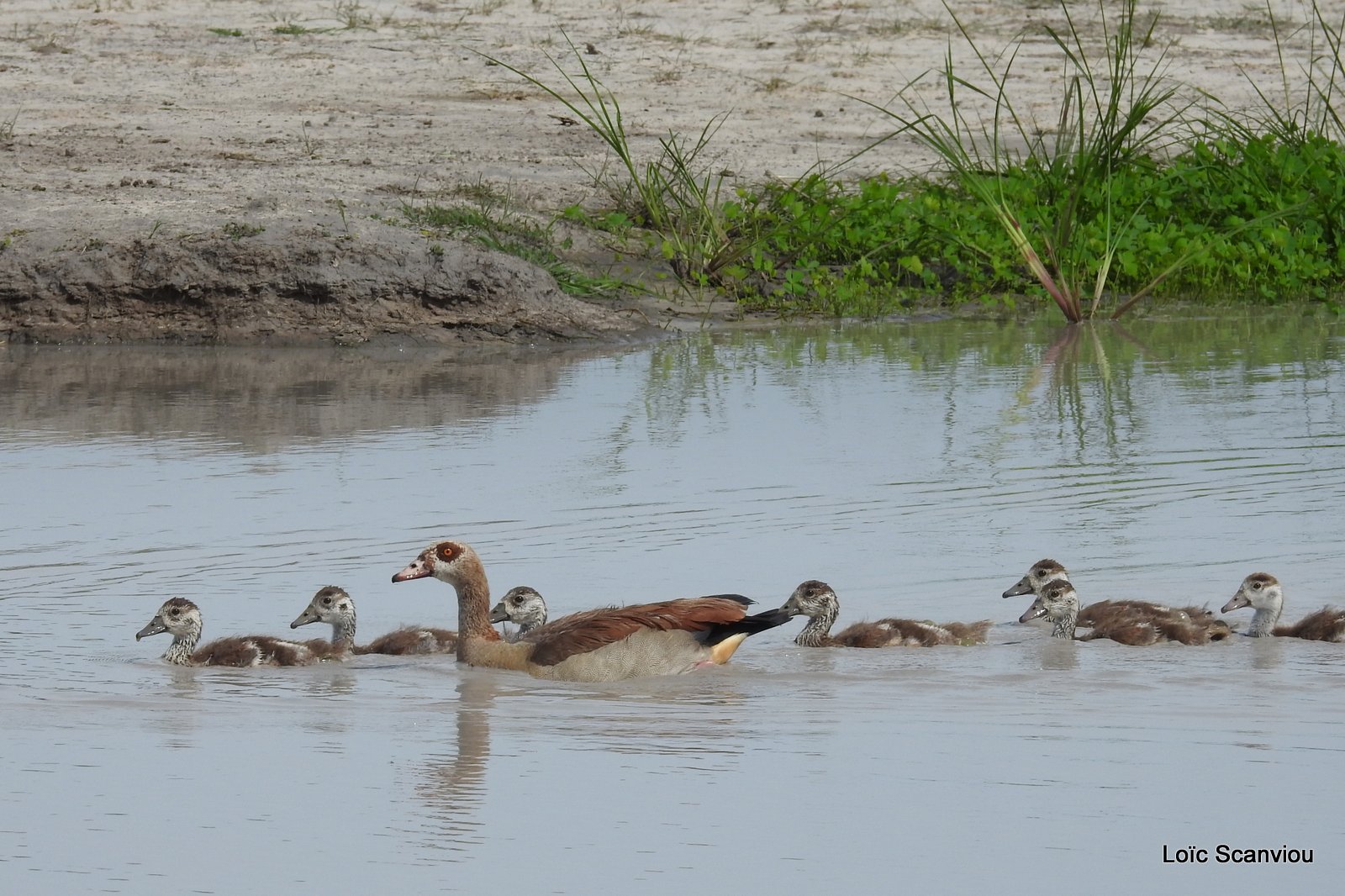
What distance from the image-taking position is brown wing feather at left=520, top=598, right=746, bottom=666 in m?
7.17

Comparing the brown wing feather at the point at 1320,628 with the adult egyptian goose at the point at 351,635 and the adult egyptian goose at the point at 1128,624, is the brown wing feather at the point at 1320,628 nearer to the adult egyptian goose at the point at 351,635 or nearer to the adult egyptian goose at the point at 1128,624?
the adult egyptian goose at the point at 1128,624

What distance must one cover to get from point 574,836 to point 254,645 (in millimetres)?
2666

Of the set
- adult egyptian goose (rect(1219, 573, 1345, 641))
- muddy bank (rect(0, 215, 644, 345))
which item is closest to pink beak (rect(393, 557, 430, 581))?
adult egyptian goose (rect(1219, 573, 1345, 641))

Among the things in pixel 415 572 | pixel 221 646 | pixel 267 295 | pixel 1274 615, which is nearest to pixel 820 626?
pixel 415 572

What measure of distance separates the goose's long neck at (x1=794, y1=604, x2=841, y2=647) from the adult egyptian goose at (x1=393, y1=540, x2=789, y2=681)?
298 mm

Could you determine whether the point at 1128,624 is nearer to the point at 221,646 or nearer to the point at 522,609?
the point at 522,609

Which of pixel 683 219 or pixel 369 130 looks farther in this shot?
pixel 369 130

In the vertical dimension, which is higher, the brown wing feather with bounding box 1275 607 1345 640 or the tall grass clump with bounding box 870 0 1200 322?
the tall grass clump with bounding box 870 0 1200 322

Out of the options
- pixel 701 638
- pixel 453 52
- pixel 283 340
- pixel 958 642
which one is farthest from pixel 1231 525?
pixel 453 52

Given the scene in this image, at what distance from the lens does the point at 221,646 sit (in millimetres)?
7465

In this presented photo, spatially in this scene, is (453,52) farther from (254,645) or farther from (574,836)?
(574,836)

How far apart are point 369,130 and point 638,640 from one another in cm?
1261

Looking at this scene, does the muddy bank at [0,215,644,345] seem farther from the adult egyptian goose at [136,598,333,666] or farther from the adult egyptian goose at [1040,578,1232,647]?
the adult egyptian goose at [1040,578,1232,647]

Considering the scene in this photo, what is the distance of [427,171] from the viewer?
17859mm
